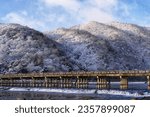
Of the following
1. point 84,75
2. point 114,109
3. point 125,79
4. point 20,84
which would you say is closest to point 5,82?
point 20,84

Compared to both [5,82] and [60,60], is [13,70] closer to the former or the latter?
[60,60]

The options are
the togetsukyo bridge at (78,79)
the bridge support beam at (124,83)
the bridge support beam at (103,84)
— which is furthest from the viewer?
the bridge support beam at (103,84)

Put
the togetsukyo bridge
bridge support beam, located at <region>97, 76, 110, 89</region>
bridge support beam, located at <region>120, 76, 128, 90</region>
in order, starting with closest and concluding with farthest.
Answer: bridge support beam, located at <region>120, 76, 128, 90</region>
the togetsukyo bridge
bridge support beam, located at <region>97, 76, 110, 89</region>

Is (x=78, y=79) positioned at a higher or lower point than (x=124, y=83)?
higher

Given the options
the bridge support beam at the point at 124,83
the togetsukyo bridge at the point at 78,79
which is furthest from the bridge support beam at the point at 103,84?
the bridge support beam at the point at 124,83

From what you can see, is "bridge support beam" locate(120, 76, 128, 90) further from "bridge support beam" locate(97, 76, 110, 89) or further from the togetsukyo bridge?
"bridge support beam" locate(97, 76, 110, 89)

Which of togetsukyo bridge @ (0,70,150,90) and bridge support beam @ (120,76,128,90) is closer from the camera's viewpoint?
bridge support beam @ (120,76,128,90)

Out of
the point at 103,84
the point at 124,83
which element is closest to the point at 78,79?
the point at 103,84

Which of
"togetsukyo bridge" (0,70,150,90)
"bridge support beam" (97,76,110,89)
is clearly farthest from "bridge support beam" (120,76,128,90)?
"bridge support beam" (97,76,110,89)

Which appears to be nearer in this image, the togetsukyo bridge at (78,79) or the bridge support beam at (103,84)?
the togetsukyo bridge at (78,79)

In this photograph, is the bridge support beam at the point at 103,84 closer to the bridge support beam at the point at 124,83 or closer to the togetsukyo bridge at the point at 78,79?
the togetsukyo bridge at the point at 78,79

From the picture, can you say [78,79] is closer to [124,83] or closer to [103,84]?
[103,84]
